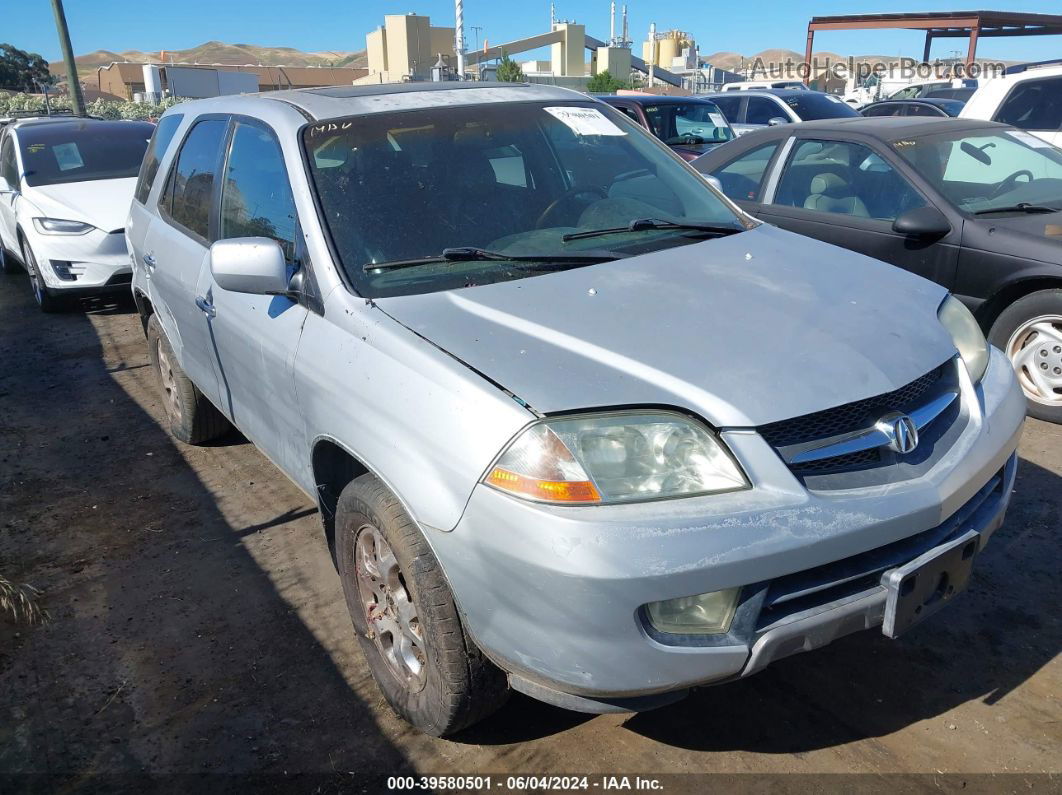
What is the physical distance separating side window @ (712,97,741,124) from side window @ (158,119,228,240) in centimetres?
1135

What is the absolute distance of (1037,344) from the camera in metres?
4.85

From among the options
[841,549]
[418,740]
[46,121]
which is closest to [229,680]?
[418,740]

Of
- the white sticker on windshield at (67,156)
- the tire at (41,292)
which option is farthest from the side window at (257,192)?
the white sticker on windshield at (67,156)

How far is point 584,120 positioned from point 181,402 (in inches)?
106

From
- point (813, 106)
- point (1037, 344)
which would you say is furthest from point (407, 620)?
point (813, 106)

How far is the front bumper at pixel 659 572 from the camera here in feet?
6.63

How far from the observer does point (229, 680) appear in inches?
120

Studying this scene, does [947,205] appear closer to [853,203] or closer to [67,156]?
[853,203]

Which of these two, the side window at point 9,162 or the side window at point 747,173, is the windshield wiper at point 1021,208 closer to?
the side window at point 747,173

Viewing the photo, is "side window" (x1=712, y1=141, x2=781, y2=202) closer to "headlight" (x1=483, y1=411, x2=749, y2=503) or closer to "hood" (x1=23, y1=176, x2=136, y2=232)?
"headlight" (x1=483, y1=411, x2=749, y2=503)

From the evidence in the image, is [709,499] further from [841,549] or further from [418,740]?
[418,740]

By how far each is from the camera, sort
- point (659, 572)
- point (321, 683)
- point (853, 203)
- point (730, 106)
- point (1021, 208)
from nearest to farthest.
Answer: point (659, 572) → point (321, 683) → point (1021, 208) → point (853, 203) → point (730, 106)

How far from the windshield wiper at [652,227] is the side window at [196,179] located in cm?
171

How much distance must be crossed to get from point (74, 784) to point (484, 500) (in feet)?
5.34
